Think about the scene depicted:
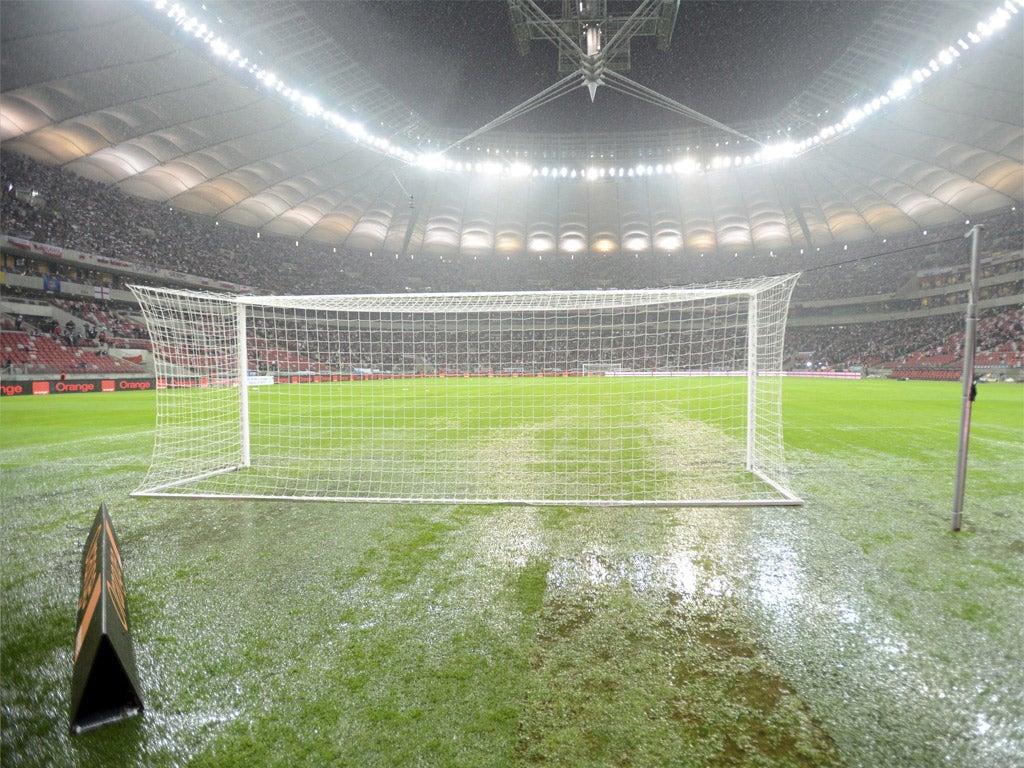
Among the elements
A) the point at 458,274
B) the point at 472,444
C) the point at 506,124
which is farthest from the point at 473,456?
the point at 458,274

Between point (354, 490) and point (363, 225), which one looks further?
point (363, 225)

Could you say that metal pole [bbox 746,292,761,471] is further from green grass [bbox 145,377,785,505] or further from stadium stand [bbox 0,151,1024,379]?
stadium stand [bbox 0,151,1024,379]

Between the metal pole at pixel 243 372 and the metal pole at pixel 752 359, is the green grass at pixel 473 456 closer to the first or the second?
the metal pole at pixel 243 372

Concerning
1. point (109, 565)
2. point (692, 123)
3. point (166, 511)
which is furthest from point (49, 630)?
point (692, 123)

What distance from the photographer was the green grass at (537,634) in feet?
5.34

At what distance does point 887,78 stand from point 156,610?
4072cm

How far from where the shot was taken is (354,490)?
5.03 m

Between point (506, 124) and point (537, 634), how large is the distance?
41700 mm

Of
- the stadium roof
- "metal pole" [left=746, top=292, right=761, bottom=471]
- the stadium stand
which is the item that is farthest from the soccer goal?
the stadium roof

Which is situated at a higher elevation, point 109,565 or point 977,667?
point 109,565

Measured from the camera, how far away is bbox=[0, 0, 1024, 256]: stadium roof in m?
22.1

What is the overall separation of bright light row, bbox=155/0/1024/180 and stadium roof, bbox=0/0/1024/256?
13cm

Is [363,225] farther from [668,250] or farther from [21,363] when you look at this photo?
[668,250]

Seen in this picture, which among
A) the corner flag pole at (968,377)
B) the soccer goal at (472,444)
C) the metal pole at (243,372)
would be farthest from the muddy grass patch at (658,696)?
the metal pole at (243,372)
